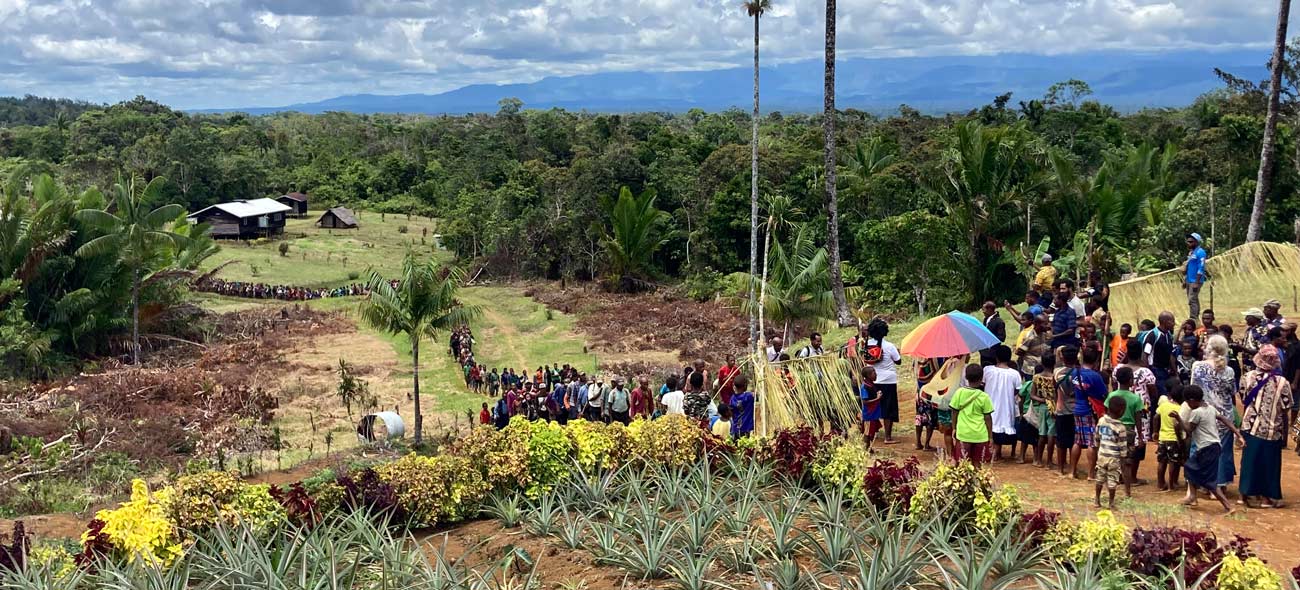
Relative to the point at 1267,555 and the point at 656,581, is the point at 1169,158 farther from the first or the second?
the point at 656,581

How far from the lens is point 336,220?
4800 cm

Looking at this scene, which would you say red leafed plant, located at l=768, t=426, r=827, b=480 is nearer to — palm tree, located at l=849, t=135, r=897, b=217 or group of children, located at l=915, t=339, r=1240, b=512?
group of children, located at l=915, t=339, r=1240, b=512

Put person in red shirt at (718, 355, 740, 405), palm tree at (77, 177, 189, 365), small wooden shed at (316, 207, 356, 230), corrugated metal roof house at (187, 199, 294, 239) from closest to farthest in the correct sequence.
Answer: person in red shirt at (718, 355, 740, 405), palm tree at (77, 177, 189, 365), corrugated metal roof house at (187, 199, 294, 239), small wooden shed at (316, 207, 356, 230)

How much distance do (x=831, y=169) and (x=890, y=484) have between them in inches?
400

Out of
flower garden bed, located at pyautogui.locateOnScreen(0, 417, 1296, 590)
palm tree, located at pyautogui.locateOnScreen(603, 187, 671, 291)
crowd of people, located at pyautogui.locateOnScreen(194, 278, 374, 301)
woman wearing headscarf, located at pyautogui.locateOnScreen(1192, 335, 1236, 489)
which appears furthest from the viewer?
crowd of people, located at pyautogui.locateOnScreen(194, 278, 374, 301)

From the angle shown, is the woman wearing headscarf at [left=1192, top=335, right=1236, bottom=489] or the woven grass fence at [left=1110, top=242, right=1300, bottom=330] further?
the woven grass fence at [left=1110, top=242, right=1300, bottom=330]

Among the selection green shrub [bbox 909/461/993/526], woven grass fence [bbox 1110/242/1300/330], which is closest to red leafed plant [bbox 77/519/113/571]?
green shrub [bbox 909/461/993/526]

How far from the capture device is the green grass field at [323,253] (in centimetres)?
3622

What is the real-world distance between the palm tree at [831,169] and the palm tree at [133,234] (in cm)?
1581

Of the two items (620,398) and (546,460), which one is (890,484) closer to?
(546,460)

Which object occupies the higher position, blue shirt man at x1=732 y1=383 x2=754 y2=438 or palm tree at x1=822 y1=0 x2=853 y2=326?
palm tree at x1=822 y1=0 x2=853 y2=326

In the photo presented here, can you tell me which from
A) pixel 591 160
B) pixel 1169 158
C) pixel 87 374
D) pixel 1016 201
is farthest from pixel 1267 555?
pixel 591 160

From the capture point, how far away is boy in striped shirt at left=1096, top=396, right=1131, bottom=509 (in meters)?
6.96

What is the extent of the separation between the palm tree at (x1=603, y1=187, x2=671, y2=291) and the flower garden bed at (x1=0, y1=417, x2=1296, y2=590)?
23.8 metres
